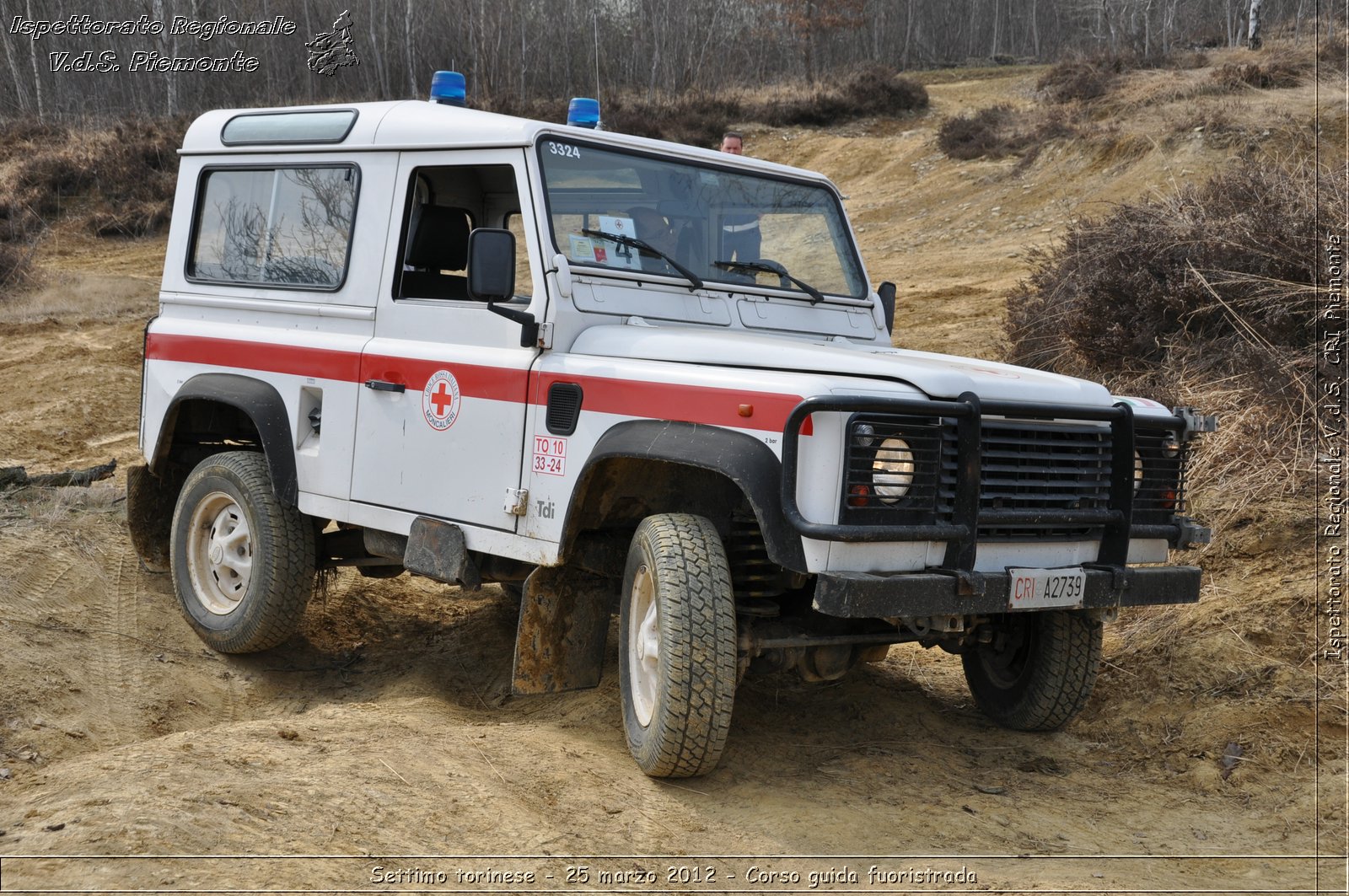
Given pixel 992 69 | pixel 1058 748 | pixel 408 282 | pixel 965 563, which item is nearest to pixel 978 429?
pixel 965 563

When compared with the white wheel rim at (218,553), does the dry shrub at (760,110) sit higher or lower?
higher

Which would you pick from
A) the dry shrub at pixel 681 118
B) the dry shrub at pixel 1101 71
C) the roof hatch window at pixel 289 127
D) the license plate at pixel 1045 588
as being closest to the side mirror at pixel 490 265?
the roof hatch window at pixel 289 127

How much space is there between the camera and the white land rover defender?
386 cm

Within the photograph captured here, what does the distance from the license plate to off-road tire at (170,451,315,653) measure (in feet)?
10.6

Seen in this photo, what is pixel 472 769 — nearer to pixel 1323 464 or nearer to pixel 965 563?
pixel 965 563

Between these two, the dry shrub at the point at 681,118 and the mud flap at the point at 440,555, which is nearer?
the mud flap at the point at 440,555

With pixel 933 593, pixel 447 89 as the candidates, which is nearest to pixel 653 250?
pixel 447 89

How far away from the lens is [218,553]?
5.93 meters

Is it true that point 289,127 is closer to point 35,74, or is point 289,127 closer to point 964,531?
point 964,531

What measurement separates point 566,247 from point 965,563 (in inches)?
75.5

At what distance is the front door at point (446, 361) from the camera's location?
4746 millimetres

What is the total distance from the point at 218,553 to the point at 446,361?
1.81 m

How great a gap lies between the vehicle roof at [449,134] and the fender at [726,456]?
1327 mm

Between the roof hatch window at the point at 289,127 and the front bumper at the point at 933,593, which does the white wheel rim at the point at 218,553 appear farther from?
the front bumper at the point at 933,593
